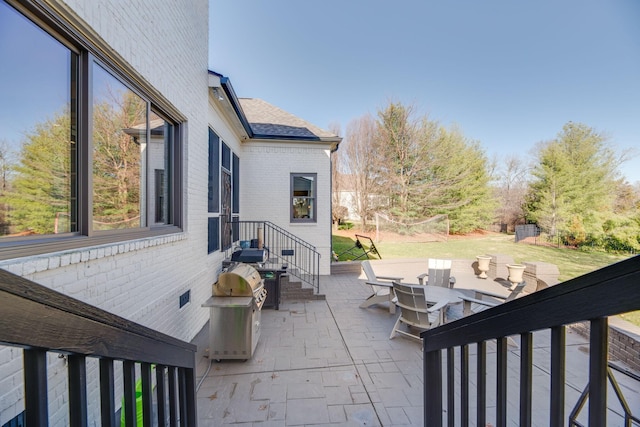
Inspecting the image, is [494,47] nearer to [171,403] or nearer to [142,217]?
[142,217]

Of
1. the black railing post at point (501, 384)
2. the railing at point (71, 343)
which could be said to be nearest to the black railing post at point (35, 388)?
the railing at point (71, 343)

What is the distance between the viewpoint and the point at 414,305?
441cm

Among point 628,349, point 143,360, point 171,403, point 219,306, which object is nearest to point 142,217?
point 219,306

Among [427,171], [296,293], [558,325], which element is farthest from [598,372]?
[427,171]

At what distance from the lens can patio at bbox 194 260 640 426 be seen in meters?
2.80

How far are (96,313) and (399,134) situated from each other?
1930 centimetres

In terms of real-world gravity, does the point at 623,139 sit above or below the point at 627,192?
above

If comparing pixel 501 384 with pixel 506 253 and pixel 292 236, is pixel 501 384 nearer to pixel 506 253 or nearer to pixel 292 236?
pixel 292 236

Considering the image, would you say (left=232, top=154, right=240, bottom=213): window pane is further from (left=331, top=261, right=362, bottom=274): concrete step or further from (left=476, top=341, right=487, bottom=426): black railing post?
(left=476, top=341, right=487, bottom=426): black railing post

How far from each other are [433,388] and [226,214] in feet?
19.1

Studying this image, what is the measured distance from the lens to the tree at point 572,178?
616 inches

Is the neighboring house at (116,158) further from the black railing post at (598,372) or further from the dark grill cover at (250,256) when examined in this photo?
the black railing post at (598,372)

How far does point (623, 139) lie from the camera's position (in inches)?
622

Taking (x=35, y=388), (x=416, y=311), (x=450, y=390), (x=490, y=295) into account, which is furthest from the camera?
(x=490, y=295)
